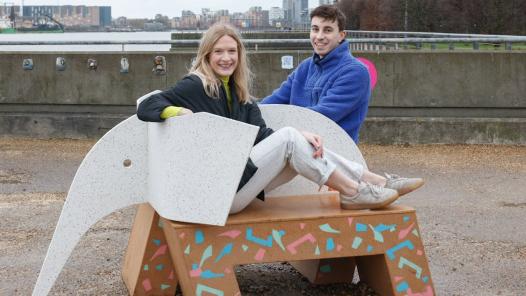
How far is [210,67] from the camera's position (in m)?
5.14

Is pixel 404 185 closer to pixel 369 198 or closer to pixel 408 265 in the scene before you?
pixel 369 198

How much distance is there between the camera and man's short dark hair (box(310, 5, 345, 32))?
19.2 feet

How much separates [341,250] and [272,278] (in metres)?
1.12

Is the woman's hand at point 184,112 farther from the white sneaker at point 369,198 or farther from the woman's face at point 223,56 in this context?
the white sneaker at point 369,198

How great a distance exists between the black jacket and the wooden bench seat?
30cm

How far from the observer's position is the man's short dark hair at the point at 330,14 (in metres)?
5.86

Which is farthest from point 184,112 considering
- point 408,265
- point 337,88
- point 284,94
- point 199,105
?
point 284,94

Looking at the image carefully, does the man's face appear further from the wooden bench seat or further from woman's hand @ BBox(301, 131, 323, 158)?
woman's hand @ BBox(301, 131, 323, 158)

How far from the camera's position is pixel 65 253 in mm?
5129

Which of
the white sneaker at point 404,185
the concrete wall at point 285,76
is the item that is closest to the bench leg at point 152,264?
the white sneaker at point 404,185

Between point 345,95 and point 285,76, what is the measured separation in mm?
6271

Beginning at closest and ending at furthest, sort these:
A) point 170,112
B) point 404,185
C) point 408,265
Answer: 1. point 170,112
2. point 408,265
3. point 404,185

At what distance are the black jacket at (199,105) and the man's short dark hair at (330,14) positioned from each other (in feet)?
3.09

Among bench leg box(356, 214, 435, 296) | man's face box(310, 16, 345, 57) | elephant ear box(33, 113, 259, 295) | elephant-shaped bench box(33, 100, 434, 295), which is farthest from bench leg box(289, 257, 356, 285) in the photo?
man's face box(310, 16, 345, 57)
